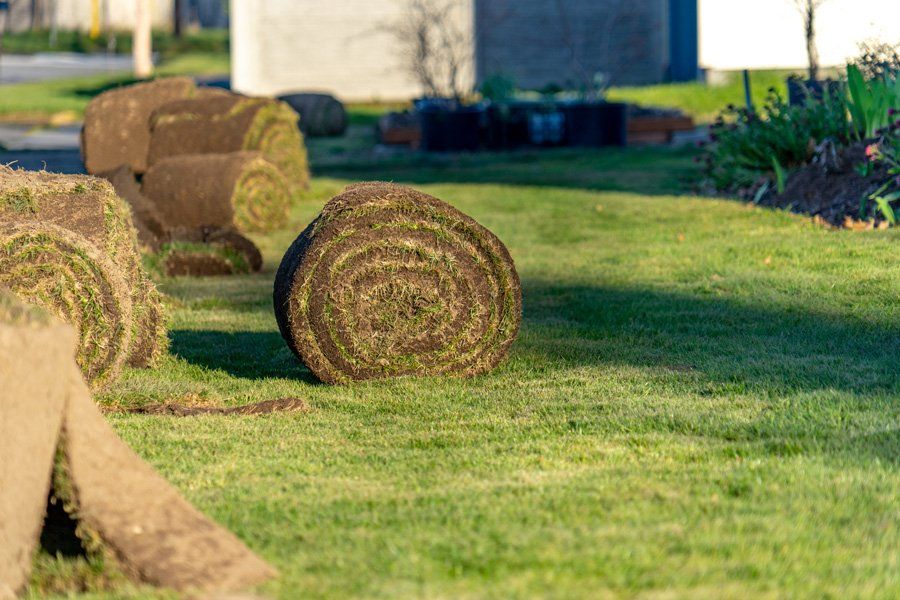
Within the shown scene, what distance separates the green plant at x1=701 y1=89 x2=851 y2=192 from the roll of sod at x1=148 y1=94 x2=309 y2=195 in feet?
15.5

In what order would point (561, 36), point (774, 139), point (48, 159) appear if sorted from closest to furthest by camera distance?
point (774, 139), point (48, 159), point (561, 36)

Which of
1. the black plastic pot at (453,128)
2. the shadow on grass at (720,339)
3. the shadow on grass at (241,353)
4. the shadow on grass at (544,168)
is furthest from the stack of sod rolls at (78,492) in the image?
the black plastic pot at (453,128)

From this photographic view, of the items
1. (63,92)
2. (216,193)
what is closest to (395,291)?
(216,193)

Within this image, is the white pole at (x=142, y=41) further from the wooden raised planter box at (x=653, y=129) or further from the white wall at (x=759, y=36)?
the white wall at (x=759, y=36)

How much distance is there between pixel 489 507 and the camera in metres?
4.52

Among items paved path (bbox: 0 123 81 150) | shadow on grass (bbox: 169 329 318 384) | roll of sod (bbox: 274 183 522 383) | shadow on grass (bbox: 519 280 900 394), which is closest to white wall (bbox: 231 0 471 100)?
paved path (bbox: 0 123 81 150)

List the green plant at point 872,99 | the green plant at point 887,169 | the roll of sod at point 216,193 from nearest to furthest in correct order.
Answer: the green plant at point 887,169 < the green plant at point 872,99 < the roll of sod at point 216,193

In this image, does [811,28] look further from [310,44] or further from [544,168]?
[310,44]

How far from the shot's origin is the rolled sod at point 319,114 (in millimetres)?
25141

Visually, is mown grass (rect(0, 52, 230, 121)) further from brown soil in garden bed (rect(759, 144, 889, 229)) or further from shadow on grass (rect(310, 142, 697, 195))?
brown soil in garden bed (rect(759, 144, 889, 229))

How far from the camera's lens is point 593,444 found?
5324 millimetres

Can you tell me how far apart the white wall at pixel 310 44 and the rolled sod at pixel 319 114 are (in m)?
6.72

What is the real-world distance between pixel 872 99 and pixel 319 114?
1456 centimetres

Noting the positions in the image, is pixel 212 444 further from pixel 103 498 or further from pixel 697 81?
pixel 697 81
